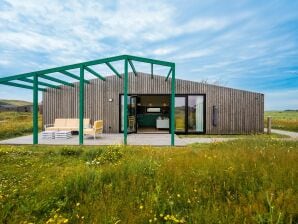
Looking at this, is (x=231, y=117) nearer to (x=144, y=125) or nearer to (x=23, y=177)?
(x=144, y=125)

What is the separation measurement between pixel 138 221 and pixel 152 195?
0.49 meters

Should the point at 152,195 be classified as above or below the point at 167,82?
below

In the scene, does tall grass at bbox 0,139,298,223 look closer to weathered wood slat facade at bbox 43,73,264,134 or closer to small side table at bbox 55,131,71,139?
small side table at bbox 55,131,71,139

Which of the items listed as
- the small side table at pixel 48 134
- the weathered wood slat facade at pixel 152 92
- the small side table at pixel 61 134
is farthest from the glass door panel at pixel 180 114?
the small side table at pixel 48 134

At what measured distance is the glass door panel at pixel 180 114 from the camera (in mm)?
14172

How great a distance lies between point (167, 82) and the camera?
1455 centimetres

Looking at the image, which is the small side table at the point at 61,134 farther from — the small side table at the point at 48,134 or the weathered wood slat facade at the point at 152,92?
the weathered wood slat facade at the point at 152,92

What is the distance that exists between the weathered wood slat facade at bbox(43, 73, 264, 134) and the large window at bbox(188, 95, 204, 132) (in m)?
0.32

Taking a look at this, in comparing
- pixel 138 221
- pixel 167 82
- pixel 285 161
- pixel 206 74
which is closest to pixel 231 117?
pixel 167 82

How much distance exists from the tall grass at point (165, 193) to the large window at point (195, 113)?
31.1 ft

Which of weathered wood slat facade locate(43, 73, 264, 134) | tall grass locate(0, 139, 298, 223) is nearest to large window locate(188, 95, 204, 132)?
weathered wood slat facade locate(43, 73, 264, 134)

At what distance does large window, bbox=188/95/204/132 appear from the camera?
1426 centimetres

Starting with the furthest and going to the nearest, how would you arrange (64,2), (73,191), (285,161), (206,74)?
1. (206,74)
2. (64,2)
3. (285,161)
4. (73,191)

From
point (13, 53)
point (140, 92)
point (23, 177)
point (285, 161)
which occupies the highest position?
point (13, 53)
